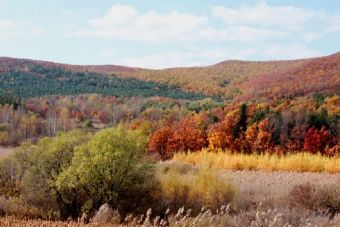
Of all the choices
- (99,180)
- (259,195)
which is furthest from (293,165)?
(99,180)

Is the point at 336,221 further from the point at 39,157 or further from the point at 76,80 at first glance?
the point at 76,80

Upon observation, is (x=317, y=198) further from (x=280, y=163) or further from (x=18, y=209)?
(x=280, y=163)

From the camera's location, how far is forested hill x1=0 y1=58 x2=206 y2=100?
149 m

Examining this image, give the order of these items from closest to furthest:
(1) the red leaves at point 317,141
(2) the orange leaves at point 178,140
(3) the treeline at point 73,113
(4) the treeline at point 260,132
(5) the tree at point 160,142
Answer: (1) the red leaves at point 317,141 < (4) the treeline at point 260,132 < (2) the orange leaves at point 178,140 < (5) the tree at point 160,142 < (3) the treeline at point 73,113

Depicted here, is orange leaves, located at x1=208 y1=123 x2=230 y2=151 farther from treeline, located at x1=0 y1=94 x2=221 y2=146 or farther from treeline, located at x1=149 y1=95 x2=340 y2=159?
treeline, located at x1=0 y1=94 x2=221 y2=146

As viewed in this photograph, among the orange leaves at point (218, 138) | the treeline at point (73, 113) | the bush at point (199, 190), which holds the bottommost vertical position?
the treeline at point (73, 113)

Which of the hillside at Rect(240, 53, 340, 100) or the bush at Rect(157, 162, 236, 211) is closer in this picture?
the bush at Rect(157, 162, 236, 211)

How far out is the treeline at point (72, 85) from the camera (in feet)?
488

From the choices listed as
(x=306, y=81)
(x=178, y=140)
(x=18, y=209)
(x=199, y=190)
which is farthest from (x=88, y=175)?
(x=306, y=81)

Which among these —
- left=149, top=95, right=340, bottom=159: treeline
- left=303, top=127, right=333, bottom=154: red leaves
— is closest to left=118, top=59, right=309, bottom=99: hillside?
left=149, top=95, right=340, bottom=159: treeline

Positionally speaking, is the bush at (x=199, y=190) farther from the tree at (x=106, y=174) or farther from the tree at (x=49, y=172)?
the tree at (x=49, y=172)

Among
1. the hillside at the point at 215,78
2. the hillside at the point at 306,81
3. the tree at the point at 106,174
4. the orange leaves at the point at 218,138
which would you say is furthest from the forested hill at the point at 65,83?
the tree at the point at 106,174

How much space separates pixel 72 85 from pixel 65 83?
7.12 ft

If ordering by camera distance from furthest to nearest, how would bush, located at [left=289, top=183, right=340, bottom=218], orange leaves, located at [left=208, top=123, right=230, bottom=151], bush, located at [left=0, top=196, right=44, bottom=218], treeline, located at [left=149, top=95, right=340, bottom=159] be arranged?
1. orange leaves, located at [left=208, top=123, right=230, bottom=151]
2. treeline, located at [left=149, top=95, right=340, bottom=159]
3. bush, located at [left=0, top=196, right=44, bottom=218]
4. bush, located at [left=289, top=183, right=340, bottom=218]
